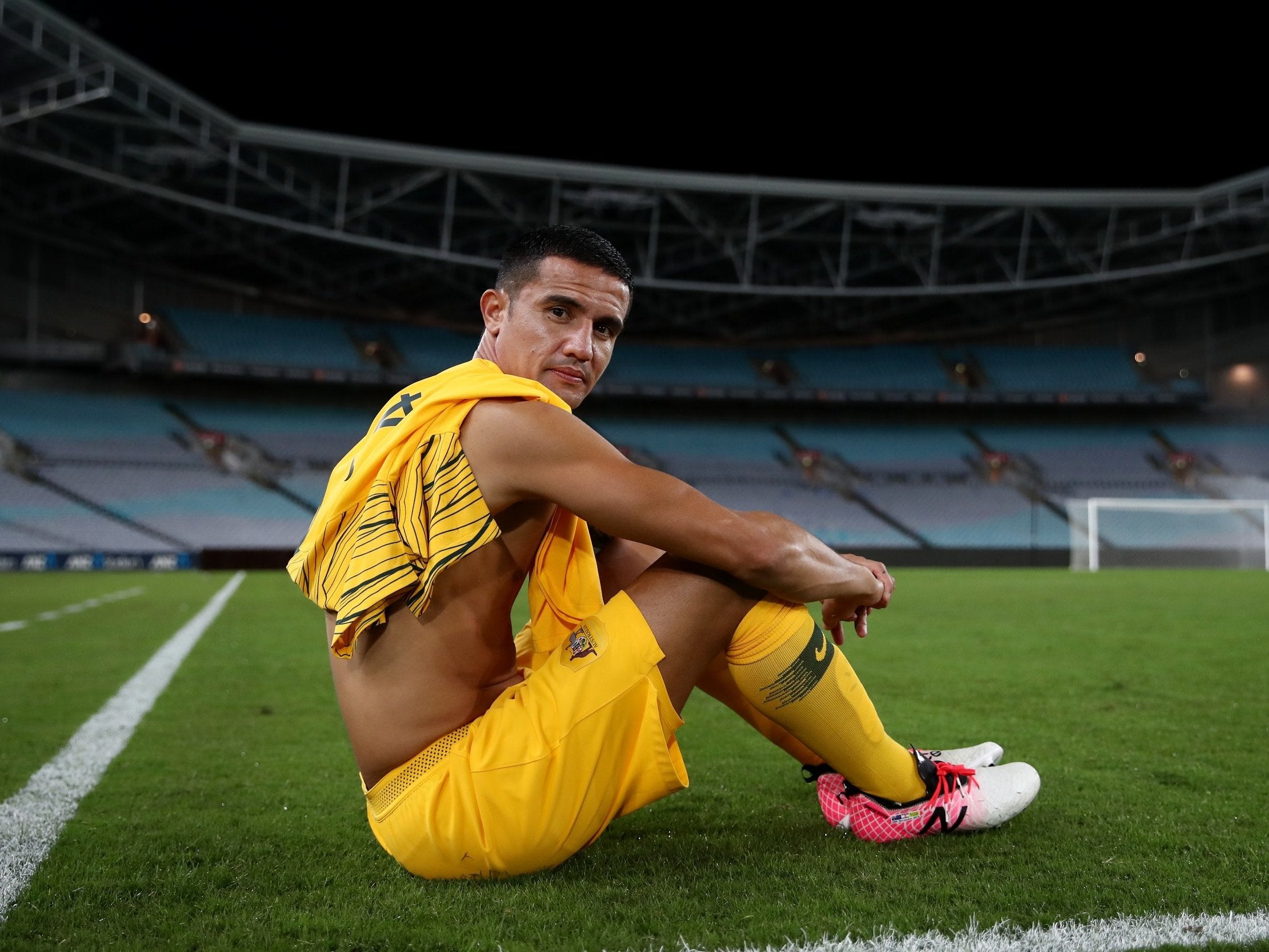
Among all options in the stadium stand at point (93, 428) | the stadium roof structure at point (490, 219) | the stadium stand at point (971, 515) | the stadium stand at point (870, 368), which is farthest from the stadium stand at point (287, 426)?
the stadium stand at point (971, 515)

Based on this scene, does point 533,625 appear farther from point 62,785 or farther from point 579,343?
point 62,785

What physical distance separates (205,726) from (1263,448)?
1353 inches

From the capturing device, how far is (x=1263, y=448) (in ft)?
101

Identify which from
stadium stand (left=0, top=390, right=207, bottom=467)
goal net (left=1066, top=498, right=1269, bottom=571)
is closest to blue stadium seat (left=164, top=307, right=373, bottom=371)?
stadium stand (left=0, top=390, right=207, bottom=467)

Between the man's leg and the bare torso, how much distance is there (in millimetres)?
279

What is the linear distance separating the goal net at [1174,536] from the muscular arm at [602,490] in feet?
75.3

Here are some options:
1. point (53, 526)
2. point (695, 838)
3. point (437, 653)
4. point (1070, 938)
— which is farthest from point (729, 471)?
point (1070, 938)

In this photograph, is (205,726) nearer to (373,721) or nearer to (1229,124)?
(373,721)

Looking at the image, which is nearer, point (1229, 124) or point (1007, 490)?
point (1229, 124)

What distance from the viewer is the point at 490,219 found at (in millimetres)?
25438

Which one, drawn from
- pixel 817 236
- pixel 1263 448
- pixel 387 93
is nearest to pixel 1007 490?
pixel 1263 448

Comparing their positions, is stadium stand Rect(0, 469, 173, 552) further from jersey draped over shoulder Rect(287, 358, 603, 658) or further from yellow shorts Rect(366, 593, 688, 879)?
yellow shorts Rect(366, 593, 688, 879)

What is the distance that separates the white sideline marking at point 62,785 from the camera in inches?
88.7

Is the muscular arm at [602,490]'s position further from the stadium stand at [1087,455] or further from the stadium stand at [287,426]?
the stadium stand at [1087,455]
